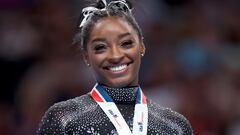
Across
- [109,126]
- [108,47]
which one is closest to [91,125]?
[109,126]

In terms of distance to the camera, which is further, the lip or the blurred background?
the blurred background

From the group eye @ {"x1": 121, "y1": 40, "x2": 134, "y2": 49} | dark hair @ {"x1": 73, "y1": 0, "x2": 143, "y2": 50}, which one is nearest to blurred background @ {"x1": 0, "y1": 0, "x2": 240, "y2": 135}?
dark hair @ {"x1": 73, "y1": 0, "x2": 143, "y2": 50}

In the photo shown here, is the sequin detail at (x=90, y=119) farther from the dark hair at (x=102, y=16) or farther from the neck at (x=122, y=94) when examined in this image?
the dark hair at (x=102, y=16)

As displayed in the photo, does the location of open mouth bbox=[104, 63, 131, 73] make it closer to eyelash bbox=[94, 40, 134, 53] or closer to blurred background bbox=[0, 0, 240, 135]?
eyelash bbox=[94, 40, 134, 53]

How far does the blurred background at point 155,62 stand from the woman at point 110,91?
206cm

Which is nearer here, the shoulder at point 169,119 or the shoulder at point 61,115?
the shoulder at point 61,115

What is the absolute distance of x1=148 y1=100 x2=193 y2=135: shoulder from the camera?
2.98 meters

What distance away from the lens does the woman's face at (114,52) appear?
282 centimetres

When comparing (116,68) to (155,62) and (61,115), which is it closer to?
(61,115)

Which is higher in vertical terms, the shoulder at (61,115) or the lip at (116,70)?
the lip at (116,70)

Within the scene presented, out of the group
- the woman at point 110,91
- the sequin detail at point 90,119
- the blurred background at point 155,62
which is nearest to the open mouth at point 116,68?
the woman at point 110,91

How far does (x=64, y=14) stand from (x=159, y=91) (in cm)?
117

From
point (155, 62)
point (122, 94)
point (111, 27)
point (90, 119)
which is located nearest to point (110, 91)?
point (122, 94)

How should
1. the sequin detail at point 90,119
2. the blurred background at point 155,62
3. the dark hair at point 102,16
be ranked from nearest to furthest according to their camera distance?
the sequin detail at point 90,119 → the dark hair at point 102,16 → the blurred background at point 155,62
